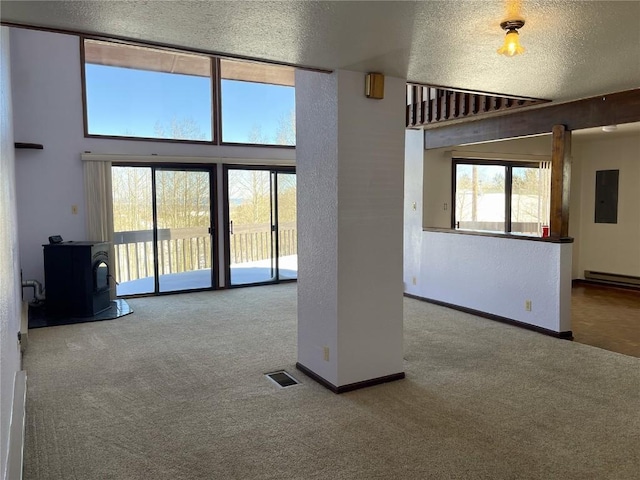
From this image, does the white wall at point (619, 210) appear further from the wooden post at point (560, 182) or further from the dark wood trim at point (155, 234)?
the dark wood trim at point (155, 234)

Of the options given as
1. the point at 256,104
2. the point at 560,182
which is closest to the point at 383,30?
the point at 560,182

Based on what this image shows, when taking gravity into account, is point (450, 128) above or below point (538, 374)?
above

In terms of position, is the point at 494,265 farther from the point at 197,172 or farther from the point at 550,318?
the point at 197,172

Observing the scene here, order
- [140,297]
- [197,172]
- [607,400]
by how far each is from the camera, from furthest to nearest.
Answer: [197,172] < [140,297] < [607,400]

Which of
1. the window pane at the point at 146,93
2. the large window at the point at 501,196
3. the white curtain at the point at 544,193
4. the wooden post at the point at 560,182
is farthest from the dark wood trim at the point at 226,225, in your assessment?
the white curtain at the point at 544,193

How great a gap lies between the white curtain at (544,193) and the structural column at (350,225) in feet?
16.3

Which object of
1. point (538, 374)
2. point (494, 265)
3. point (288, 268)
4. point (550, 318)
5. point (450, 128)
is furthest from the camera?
point (288, 268)

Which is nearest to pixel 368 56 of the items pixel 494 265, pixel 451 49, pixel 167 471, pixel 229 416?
pixel 451 49

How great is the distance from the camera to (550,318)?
491 cm

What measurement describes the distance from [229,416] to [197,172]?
500cm

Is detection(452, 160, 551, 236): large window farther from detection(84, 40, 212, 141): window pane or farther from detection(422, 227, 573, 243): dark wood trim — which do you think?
detection(84, 40, 212, 141): window pane

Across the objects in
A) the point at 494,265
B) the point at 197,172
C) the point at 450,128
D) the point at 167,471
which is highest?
the point at 450,128

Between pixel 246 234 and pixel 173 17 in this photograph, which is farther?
pixel 246 234

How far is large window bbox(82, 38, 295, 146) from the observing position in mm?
6695
